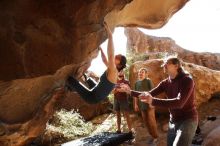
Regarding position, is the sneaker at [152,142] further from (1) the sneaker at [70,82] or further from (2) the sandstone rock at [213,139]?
(1) the sneaker at [70,82]

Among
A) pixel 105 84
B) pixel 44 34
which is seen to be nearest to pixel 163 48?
pixel 105 84

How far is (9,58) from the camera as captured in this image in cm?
433

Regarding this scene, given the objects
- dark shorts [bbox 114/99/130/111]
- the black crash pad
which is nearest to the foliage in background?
the black crash pad

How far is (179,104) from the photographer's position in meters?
4.88

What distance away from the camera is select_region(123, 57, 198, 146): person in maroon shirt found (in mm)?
4902

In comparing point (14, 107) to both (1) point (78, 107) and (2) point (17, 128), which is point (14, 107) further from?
(1) point (78, 107)

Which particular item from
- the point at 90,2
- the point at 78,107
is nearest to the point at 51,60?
the point at 90,2

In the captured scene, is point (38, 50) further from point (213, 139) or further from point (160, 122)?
point (160, 122)

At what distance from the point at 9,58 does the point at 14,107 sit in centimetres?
88

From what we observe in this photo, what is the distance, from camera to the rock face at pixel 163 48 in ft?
51.7

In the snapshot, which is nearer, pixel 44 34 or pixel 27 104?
pixel 44 34

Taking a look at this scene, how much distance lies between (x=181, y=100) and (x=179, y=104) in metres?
0.06

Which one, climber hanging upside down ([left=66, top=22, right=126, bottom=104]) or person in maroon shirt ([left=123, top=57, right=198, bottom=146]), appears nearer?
climber hanging upside down ([left=66, top=22, right=126, bottom=104])

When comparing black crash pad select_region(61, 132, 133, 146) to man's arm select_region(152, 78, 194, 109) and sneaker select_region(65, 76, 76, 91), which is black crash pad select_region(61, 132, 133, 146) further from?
man's arm select_region(152, 78, 194, 109)
